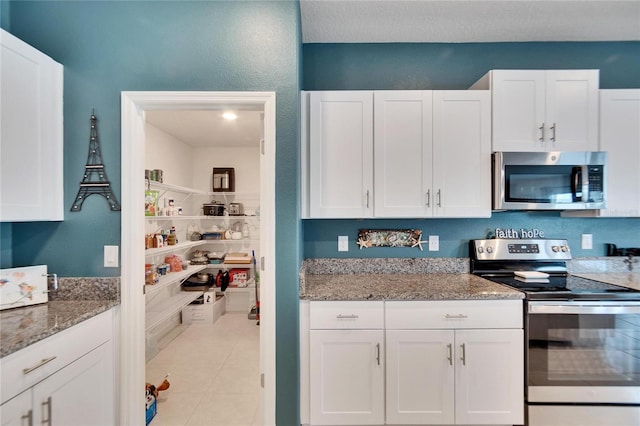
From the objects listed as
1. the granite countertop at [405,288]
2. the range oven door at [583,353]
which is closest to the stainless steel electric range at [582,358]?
the range oven door at [583,353]

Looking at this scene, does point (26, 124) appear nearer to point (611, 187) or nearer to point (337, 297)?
point (337, 297)

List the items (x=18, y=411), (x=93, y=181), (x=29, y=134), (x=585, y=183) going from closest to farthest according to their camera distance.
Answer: (x=18, y=411) → (x=29, y=134) → (x=93, y=181) → (x=585, y=183)

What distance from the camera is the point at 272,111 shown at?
162cm

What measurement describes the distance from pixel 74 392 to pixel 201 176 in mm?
3362

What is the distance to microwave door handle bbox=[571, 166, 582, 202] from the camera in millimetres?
1932

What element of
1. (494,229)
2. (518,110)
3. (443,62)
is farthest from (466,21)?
→ (494,229)

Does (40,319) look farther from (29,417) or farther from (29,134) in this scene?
(29,134)

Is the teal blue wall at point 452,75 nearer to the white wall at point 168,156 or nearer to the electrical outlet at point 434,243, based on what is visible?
the electrical outlet at point 434,243

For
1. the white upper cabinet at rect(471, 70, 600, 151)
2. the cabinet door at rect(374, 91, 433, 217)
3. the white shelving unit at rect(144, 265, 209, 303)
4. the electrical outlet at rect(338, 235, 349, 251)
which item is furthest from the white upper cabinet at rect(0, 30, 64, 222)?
the white upper cabinet at rect(471, 70, 600, 151)

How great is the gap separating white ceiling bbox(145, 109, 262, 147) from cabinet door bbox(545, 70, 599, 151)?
2.41 metres

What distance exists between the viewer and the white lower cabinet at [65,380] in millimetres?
1056

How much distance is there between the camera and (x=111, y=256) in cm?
161

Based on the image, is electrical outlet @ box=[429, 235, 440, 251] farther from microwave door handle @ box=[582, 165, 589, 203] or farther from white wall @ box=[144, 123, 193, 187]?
white wall @ box=[144, 123, 193, 187]

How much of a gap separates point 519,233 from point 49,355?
2.98 meters
